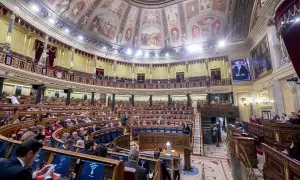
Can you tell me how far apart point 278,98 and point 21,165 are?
13277mm

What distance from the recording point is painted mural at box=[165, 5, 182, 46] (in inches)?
808

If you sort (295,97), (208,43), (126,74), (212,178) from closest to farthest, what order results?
(212,178) → (295,97) → (208,43) → (126,74)

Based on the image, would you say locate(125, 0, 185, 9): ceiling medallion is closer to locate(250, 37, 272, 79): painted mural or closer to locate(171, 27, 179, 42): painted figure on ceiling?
locate(171, 27, 179, 42): painted figure on ceiling

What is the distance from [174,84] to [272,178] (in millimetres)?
18327

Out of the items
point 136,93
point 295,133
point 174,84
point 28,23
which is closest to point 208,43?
point 174,84

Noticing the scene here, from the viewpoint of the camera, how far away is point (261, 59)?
534 inches

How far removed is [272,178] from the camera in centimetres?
355

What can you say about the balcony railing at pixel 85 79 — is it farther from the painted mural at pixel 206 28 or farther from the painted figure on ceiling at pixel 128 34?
the painted figure on ceiling at pixel 128 34

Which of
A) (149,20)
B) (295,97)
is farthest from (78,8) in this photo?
(295,97)

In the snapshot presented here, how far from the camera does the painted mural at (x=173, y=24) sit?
20.5 metres

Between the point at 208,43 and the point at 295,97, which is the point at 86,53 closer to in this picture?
the point at 208,43

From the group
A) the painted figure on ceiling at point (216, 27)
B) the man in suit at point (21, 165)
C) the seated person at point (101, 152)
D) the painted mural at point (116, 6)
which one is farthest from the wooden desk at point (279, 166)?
the painted mural at point (116, 6)

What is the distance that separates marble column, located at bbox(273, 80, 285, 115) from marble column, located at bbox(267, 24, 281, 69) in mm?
1285

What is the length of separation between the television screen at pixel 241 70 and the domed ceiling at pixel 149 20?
12.4 feet
